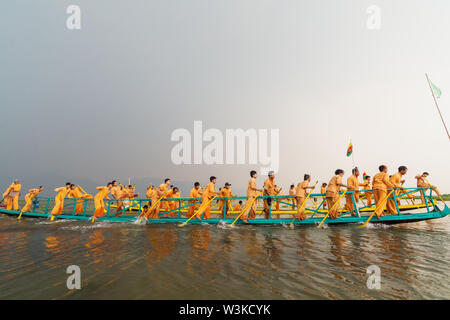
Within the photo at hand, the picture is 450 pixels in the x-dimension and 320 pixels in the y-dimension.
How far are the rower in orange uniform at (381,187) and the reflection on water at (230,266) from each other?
1291 millimetres

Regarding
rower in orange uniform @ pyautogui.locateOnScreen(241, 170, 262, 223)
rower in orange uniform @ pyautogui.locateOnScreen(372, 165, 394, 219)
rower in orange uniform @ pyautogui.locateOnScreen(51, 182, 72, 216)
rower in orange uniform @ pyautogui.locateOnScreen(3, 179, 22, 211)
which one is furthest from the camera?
rower in orange uniform @ pyautogui.locateOnScreen(3, 179, 22, 211)

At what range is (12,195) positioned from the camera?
1666cm

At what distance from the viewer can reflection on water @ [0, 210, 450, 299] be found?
3.39 meters

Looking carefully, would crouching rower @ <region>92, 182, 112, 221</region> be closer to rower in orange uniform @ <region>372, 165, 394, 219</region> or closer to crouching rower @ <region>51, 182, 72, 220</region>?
crouching rower @ <region>51, 182, 72, 220</region>

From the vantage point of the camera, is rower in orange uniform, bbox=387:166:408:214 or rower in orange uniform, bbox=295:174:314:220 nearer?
rower in orange uniform, bbox=387:166:408:214

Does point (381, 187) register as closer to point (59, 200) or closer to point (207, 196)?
point (207, 196)

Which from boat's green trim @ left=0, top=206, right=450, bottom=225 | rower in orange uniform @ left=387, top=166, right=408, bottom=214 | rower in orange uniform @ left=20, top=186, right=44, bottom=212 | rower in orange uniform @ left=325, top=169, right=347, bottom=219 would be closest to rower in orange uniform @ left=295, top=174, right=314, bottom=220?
boat's green trim @ left=0, top=206, right=450, bottom=225

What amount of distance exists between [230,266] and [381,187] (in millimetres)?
7907

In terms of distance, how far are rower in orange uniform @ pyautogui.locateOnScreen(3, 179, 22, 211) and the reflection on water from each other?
12.6m

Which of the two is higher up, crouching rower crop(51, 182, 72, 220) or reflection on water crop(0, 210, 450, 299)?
crouching rower crop(51, 182, 72, 220)

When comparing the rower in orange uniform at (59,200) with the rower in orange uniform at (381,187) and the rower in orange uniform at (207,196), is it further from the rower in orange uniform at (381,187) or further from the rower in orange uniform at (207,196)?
the rower in orange uniform at (381,187)

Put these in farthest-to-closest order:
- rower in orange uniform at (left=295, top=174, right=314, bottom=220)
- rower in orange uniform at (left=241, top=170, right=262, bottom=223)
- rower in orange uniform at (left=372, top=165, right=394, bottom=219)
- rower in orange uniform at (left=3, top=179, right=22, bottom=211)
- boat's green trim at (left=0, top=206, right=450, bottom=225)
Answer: rower in orange uniform at (left=3, top=179, right=22, bottom=211)
rower in orange uniform at (left=241, top=170, right=262, bottom=223)
rower in orange uniform at (left=295, top=174, right=314, bottom=220)
rower in orange uniform at (left=372, top=165, right=394, bottom=219)
boat's green trim at (left=0, top=206, right=450, bottom=225)

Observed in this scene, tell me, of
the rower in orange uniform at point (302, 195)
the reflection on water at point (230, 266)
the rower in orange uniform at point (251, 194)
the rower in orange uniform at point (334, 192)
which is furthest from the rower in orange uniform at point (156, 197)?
the rower in orange uniform at point (334, 192)

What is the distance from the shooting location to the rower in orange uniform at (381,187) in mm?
8758
